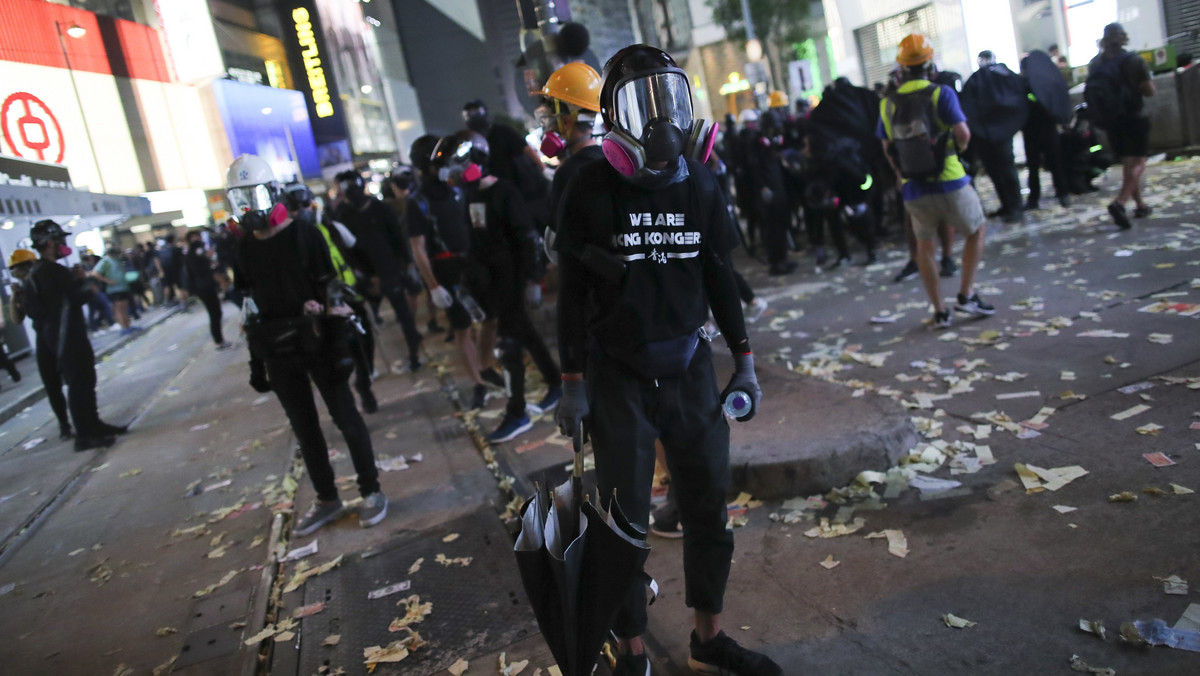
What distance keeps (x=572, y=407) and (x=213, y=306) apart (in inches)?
549

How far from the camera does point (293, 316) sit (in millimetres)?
4844

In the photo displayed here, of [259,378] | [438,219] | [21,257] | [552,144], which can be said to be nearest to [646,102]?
[552,144]

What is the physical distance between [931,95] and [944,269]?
2583mm

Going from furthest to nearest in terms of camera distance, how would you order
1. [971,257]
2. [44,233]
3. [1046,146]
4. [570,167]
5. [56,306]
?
[1046,146]
[56,306]
[44,233]
[971,257]
[570,167]

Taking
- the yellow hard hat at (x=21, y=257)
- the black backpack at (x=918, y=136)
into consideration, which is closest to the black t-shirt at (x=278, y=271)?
the black backpack at (x=918, y=136)

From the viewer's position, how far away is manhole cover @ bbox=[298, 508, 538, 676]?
3486mm

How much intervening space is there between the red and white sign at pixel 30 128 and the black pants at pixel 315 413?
514 centimetres

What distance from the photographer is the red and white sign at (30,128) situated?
801cm

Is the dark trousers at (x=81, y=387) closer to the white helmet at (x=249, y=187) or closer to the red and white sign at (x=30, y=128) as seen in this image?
the red and white sign at (x=30, y=128)

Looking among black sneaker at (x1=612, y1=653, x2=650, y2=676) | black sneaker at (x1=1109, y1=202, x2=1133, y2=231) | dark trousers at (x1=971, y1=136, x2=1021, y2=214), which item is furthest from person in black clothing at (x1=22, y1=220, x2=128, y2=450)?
black sneaker at (x1=1109, y1=202, x2=1133, y2=231)

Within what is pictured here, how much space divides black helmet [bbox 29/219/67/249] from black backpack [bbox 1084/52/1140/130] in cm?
1067

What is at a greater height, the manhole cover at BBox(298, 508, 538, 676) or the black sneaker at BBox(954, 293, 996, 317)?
the black sneaker at BBox(954, 293, 996, 317)

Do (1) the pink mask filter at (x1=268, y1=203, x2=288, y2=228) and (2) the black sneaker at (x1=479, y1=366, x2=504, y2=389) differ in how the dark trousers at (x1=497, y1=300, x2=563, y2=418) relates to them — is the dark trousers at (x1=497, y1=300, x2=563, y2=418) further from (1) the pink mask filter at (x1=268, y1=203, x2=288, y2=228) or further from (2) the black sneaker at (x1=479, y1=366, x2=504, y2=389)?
(1) the pink mask filter at (x1=268, y1=203, x2=288, y2=228)

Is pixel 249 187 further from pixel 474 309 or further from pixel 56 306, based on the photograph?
pixel 56 306
